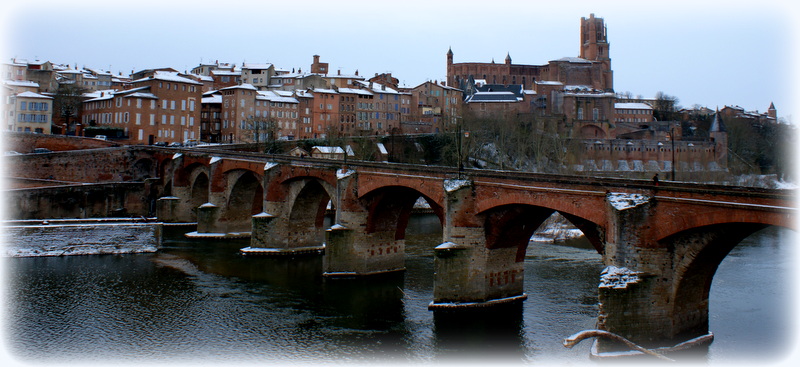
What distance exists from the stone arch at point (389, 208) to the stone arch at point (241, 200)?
17.6 m

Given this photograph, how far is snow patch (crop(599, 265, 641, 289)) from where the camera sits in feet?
68.1

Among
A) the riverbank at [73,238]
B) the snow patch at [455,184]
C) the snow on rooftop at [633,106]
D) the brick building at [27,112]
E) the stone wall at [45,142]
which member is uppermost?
the snow on rooftop at [633,106]

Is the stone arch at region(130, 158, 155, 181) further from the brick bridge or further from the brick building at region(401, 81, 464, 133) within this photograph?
the brick building at region(401, 81, 464, 133)

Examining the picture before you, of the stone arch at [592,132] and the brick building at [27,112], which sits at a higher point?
the stone arch at [592,132]

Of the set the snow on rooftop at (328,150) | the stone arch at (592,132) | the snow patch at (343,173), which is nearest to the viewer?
the snow patch at (343,173)

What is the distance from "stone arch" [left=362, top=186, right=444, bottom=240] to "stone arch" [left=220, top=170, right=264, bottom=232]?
1758 cm

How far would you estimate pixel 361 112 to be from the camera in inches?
3841

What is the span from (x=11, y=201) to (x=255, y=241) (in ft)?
68.8

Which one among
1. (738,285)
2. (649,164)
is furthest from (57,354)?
(649,164)

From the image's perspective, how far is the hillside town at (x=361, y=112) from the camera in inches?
2958

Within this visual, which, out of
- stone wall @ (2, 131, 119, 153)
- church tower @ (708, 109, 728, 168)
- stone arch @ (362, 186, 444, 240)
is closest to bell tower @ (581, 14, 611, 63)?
church tower @ (708, 109, 728, 168)

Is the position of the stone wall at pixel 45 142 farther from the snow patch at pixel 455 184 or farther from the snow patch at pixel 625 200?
the snow patch at pixel 625 200

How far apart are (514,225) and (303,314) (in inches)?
401

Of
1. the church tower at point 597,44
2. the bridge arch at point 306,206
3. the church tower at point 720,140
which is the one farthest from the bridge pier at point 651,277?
the church tower at point 597,44
